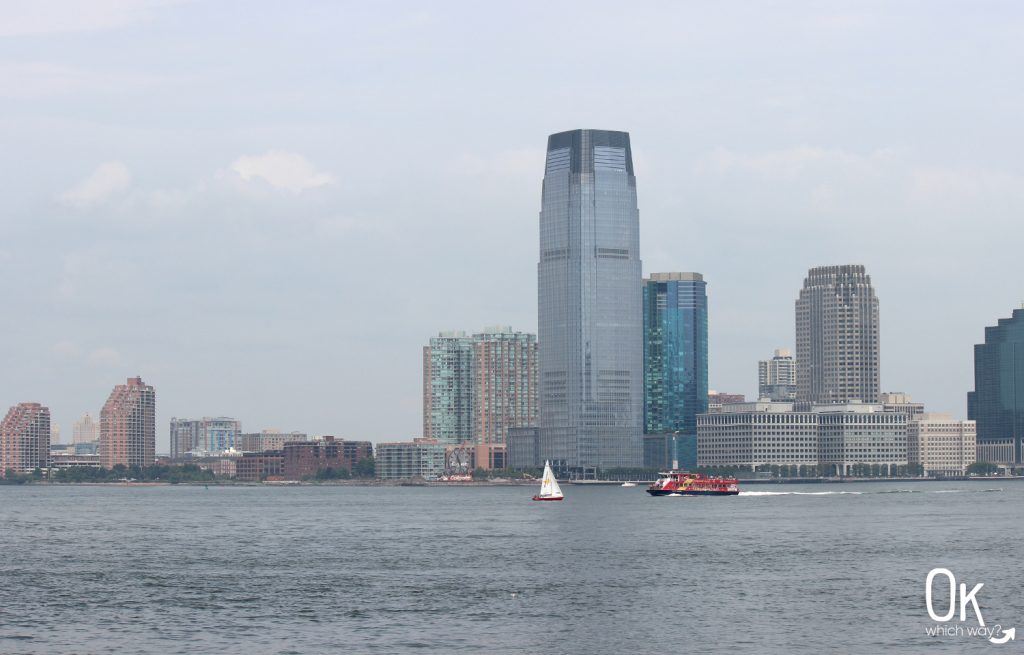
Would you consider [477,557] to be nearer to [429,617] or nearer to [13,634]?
[429,617]

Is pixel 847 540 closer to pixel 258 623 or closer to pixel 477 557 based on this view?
pixel 477 557

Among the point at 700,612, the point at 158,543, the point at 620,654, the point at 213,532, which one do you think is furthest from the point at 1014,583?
the point at 213,532

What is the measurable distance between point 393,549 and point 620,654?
214ft

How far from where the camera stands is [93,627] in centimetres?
8688

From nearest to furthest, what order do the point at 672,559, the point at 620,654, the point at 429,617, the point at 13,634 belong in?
the point at 620,654, the point at 13,634, the point at 429,617, the point at 672,559

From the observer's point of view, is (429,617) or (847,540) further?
(847,540)

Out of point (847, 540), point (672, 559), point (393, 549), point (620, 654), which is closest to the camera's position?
point (620, 654)

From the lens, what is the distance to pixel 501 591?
10250 centimetres

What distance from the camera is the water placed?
81188mm

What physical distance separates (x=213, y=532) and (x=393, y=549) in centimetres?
4198

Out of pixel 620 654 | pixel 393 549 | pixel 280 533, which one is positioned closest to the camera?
pixel 620 654

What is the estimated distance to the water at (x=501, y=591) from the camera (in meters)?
81.2

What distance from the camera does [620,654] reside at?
77375 millimetres

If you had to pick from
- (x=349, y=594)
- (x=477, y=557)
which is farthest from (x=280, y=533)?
(x=349, y=594)
